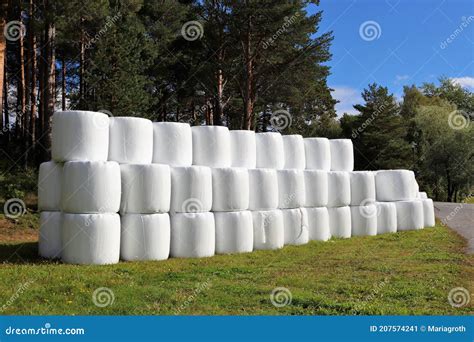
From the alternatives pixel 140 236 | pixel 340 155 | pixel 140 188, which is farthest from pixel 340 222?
pixel 140 188

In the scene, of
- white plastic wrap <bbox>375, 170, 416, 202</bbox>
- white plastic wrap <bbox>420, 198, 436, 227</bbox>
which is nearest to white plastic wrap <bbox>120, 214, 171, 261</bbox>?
white plastic wrap <bbox>375, 170, 416, 202</bbox>

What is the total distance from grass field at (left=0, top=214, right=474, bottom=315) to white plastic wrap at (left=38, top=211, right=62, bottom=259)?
35 cm

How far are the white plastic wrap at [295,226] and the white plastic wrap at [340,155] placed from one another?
9.44ft

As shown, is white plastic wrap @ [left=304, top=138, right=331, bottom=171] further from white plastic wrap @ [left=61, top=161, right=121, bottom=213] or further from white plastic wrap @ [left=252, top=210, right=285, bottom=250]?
white plastic wrap @ [left=61, top=161, right=121, bottom=213]

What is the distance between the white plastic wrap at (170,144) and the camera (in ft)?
36.6

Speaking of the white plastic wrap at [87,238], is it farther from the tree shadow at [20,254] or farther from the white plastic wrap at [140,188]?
the tree shadow at [20,254]

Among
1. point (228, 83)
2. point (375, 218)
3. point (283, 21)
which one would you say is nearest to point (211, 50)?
point (228, 83)

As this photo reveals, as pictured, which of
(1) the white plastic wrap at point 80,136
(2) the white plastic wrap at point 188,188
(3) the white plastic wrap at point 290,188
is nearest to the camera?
(1) the white plastic wrap at point 80,136

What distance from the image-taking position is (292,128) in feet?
122

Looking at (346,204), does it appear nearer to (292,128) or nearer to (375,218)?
(375,218)

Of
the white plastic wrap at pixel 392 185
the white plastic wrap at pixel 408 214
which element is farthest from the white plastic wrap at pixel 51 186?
the white plastic wrap at pixel 408 214

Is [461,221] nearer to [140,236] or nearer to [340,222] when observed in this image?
[340,222]

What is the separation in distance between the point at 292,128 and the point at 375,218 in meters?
21.0

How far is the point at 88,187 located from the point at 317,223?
268 inches
